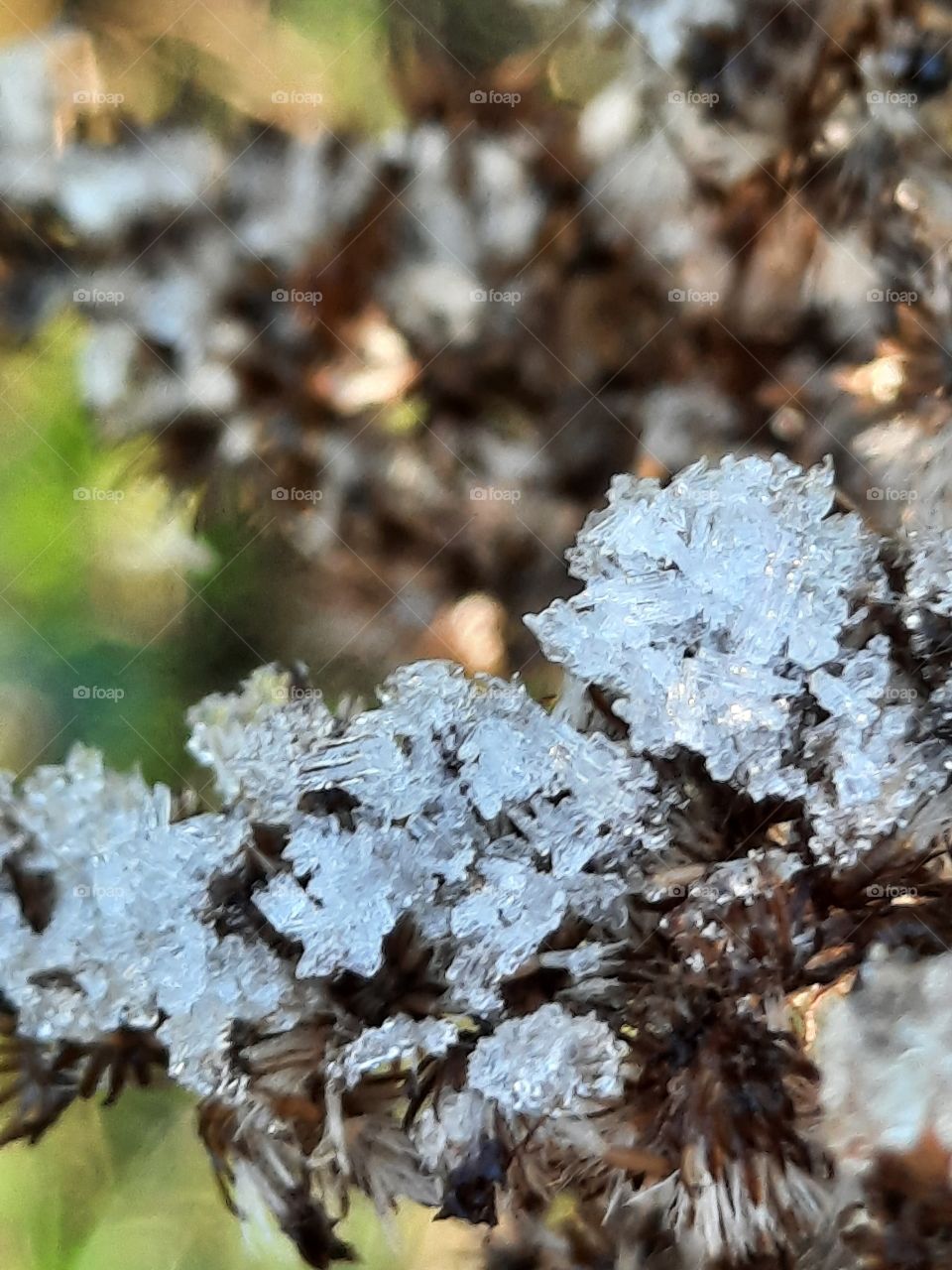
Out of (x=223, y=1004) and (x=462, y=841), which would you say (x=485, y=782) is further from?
(x=223, y=1004)

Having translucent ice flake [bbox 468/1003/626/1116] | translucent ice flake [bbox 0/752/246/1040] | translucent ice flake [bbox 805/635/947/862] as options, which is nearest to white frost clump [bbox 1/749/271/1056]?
translucent ice flake [bbox 0/752/246/1040]

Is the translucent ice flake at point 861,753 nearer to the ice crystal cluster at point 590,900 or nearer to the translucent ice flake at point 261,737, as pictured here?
the ice crystal cluster at point 590,900

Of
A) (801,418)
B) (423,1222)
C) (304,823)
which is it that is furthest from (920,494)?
(423,1222)

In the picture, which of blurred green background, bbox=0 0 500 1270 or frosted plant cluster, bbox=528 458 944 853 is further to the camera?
blurred green background, bbox=0 0 500 1270

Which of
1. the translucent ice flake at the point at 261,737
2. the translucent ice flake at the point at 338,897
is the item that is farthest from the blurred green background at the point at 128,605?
the translucent ice flake at the point at 338,897

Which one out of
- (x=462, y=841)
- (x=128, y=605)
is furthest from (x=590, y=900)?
(x=128, y=605)

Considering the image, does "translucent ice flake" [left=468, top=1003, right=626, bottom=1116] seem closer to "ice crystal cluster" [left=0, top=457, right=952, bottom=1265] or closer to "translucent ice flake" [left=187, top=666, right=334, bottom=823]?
"ice crystal cluster" [left=0, top=457, right=952, bottom=1265]
